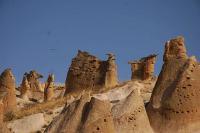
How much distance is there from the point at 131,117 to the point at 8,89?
11.9 metres

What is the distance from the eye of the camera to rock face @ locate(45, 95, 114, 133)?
40.4 feet

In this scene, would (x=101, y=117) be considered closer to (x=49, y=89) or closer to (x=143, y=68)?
(x=143, y=68)

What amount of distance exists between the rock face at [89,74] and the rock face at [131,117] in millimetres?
12523

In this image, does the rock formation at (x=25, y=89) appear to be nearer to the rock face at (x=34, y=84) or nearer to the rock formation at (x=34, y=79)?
the rock face at (x=34, y=84)

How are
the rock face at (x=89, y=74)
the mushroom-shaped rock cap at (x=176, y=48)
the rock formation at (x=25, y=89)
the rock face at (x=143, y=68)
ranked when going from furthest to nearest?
the rock formation at (x=25, y=89) → the rock face at (x=143, y=68) → the rock face at (x=89, y=74) → the mushroom-shaped rock cap at (x=176, y=48)

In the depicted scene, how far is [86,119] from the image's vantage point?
41.2 ft

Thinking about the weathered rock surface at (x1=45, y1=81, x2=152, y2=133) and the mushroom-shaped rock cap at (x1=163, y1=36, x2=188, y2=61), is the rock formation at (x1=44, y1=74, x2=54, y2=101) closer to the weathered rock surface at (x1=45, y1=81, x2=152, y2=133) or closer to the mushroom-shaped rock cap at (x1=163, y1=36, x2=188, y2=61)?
the mushroom-shaped rock cap at (x1=163, y1=36, x2=188, y2=61)

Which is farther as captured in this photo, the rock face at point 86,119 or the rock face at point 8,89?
the rock face at point 8,89

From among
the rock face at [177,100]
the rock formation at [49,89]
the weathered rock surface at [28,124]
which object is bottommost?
the weathered rock surface at [28,124]

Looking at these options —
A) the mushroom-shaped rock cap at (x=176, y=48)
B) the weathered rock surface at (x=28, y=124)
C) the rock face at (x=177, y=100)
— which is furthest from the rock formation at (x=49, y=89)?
the rock face at (x=177, y=100)

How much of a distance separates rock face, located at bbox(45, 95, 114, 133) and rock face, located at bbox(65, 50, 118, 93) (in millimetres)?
13610

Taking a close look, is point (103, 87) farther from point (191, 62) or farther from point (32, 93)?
point (32, 93)

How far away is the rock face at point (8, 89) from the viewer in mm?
24234

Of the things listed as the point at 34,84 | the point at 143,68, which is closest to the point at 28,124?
the point at 143,68
